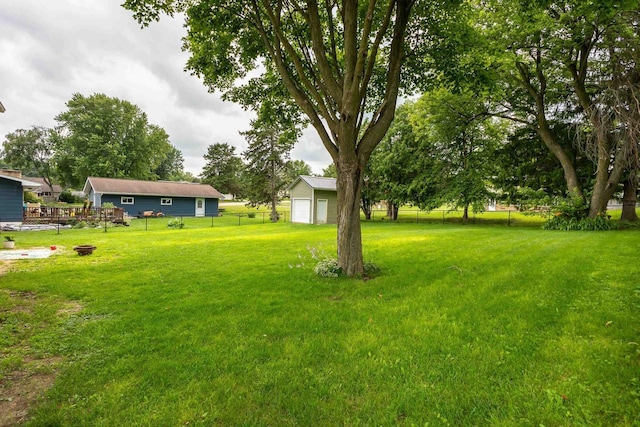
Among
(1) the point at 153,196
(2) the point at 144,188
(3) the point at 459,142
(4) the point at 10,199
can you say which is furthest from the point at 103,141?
(3) the point at 459,142

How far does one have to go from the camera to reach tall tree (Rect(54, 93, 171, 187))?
3522cm

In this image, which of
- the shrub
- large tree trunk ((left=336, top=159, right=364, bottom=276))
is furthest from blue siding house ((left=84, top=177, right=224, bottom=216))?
large tree trunk ((left=336, top=159, right=364, bottom=276))

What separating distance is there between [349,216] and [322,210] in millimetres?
17012

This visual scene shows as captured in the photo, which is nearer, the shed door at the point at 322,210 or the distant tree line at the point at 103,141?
the shed door at the point at 322,210

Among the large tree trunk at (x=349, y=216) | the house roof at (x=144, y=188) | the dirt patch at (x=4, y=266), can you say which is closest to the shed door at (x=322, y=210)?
the house roof at (x=144, y=188)

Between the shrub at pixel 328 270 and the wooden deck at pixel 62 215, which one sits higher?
the wooden deck at pixel 62 215

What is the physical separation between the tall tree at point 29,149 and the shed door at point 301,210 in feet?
158

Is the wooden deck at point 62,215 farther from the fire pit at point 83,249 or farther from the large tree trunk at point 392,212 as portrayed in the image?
the large tree trunk at point 392,212

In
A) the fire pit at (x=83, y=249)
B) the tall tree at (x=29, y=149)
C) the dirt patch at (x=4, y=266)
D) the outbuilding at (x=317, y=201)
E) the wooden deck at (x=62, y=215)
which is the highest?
the tall tree at (x=29, y=149)

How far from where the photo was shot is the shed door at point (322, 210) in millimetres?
23250

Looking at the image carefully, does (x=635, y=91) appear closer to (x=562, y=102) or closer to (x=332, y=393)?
(x=562, y=102)

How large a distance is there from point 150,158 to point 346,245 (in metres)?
41.8

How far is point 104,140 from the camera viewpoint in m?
36.8

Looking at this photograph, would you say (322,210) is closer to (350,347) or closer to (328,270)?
(328,270)
